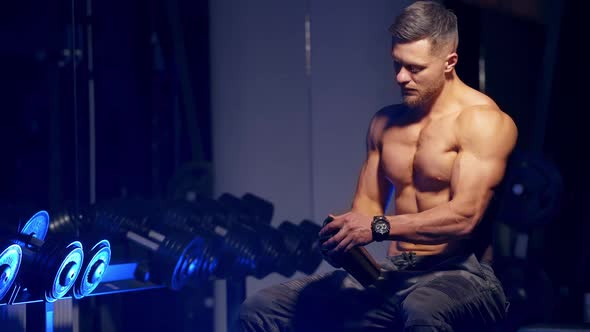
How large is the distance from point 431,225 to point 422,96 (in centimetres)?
42

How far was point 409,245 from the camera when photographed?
103 inches

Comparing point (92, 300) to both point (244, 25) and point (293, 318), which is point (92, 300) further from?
point (293, 318)

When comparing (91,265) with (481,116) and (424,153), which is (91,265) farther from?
(481,116)

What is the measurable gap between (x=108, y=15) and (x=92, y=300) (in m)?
1.43

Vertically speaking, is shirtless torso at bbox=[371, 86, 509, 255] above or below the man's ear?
below

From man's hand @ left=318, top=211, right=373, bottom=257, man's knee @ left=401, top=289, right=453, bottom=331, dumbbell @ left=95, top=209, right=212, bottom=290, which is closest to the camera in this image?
man's knee @ left=401, top=289, right=453, bottom=331

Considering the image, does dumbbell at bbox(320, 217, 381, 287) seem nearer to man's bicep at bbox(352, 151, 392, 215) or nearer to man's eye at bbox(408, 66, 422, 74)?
man's bicep at bbox(352, 151, 392, 215)

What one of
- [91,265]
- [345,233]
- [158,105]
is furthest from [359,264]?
[158,105]

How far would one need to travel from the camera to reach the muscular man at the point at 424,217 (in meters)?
2.40

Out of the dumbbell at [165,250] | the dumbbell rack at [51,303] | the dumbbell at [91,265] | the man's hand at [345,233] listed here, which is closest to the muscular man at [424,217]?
the man's hand at [345,233]

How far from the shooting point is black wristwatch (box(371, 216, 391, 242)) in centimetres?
238

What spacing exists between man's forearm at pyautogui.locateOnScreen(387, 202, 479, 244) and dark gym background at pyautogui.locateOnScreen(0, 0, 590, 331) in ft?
5.73

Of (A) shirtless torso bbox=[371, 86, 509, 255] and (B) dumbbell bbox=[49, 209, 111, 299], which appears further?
(B) dumbbell bbox=[49, 209, 111, 299]

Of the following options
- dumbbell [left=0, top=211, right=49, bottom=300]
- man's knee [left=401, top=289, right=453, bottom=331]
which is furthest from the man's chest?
dumbbell [left=0, top=211, right=49, bottom=300]
